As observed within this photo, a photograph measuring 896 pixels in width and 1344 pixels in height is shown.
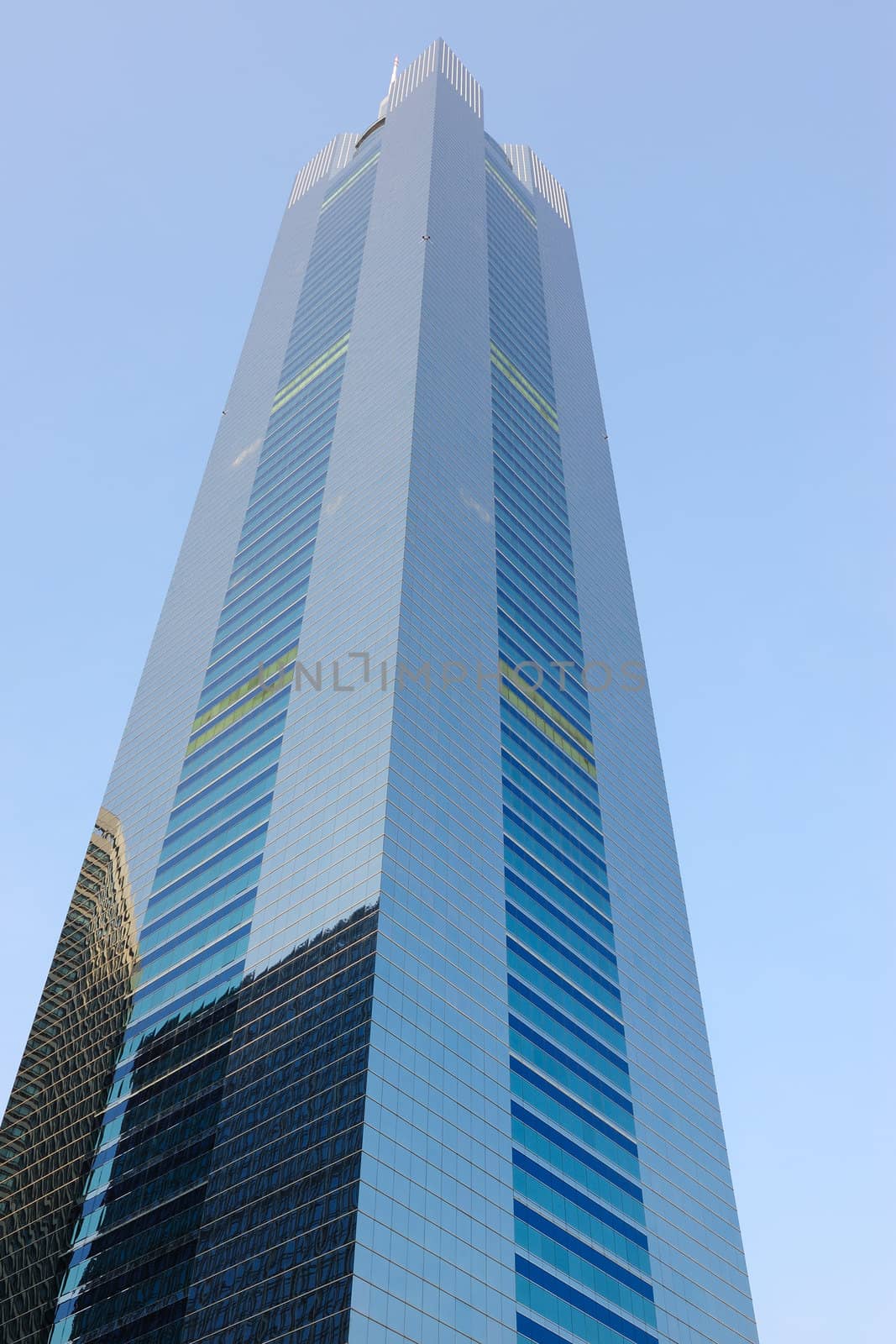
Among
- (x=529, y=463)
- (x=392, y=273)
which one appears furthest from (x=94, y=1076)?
(x=392, y=273)

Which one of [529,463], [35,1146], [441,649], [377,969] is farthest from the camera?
[529,463]

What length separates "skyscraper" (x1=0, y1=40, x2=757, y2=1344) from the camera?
82812 mm

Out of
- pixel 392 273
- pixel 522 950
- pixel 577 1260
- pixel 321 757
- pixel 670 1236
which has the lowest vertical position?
pixel 577 1260

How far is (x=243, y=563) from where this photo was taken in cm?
14875

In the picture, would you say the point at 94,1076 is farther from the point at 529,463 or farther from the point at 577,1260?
the point at 529,463

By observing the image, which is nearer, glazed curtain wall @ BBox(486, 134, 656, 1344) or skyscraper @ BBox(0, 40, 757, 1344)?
skyscraper @ BBox(0, 40, 757, 1344)

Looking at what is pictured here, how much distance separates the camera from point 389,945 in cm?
9044

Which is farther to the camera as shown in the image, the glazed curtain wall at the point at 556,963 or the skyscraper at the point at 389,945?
the glazed curtain wall at the point at 556,963

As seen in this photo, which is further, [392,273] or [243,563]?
[392,273]

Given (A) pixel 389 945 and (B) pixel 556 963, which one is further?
(B) pixel 556 963

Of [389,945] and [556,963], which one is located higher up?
[556,963]

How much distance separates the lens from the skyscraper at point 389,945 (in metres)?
82.8

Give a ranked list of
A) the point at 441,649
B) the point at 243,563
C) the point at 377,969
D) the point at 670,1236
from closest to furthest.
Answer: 1. the point at 377,969
2. the point at 670,1236
3. the point at 441,649
4. the point at 243,563

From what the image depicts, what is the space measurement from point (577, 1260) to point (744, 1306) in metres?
21.8
